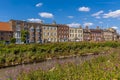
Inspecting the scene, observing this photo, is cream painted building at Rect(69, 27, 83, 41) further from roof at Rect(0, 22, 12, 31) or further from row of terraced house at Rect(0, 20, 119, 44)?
roof at Rect(0, 22, 12, 31)

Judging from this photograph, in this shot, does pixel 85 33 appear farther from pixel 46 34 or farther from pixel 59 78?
pixel 59 78

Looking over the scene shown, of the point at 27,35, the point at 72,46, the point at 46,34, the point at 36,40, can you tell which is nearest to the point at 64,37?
the point at 46,34

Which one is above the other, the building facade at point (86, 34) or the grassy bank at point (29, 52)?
the building facade at point (86, 34)

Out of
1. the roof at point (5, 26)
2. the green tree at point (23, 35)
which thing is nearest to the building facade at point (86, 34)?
the green tree at point (23, 35)

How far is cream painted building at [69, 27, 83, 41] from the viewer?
303 feet

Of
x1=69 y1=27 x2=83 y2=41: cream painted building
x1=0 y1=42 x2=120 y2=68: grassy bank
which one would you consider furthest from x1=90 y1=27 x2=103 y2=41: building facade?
x1=0 y1=42 x2=120 y2=68: grassy bank

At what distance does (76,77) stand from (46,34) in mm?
76582

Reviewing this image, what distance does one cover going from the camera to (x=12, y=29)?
69625mm

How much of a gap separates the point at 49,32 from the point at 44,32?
2615mm

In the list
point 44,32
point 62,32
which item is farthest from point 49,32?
point 62,32

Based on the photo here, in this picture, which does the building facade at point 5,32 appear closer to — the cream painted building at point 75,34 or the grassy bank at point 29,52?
the cream painted building at point 75,34

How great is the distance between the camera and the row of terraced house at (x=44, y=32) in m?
69.1

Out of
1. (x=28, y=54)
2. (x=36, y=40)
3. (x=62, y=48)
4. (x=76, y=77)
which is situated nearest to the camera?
(x=76, y=77)

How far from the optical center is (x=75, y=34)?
93812 mm
